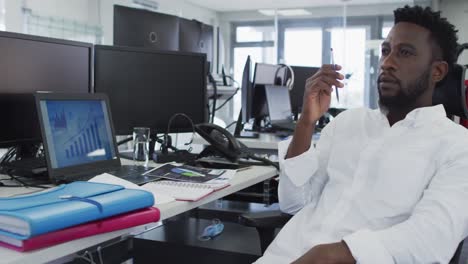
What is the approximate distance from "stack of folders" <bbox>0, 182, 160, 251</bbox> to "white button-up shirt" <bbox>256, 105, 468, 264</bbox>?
513mm

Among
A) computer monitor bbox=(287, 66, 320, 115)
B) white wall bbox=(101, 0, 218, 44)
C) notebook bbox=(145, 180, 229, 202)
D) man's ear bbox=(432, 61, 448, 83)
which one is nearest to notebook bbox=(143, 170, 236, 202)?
notebook bbox=(145, 180, 229, 202)

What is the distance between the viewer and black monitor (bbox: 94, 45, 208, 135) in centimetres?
197

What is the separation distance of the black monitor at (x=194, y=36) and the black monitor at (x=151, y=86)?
598 millimetres

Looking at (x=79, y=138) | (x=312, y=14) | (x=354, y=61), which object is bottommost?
(x=79, y=138)

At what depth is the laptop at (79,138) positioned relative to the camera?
1.44 m

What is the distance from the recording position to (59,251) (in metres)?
0.92

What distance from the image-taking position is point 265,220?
150cm

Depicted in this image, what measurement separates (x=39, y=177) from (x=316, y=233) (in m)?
0.89

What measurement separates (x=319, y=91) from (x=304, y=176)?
0.29m

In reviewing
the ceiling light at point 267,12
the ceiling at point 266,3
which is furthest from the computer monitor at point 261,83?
the ceiling light at point 267,12

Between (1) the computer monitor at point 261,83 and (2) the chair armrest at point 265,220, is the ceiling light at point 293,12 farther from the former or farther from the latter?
(2) the chair armrest at point 265,220

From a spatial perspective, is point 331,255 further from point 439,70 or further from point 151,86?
point 151,86

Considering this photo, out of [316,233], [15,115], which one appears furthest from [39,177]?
[316,233]

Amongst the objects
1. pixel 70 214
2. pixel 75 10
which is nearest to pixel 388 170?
pixel 70 214
